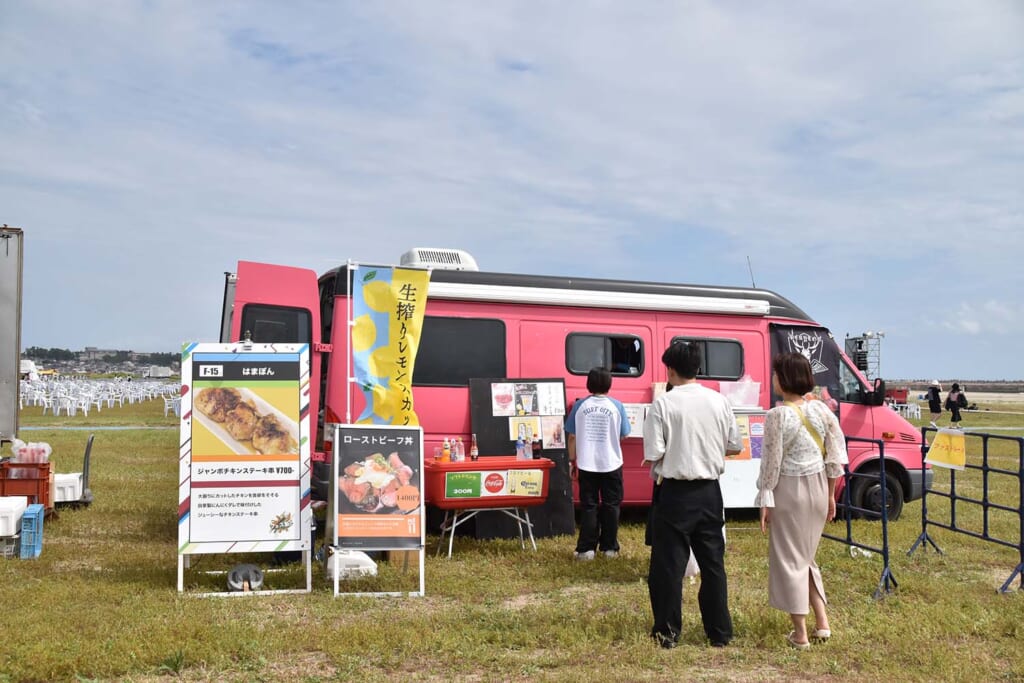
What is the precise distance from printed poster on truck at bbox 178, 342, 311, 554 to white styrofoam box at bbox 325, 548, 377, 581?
0.33 meters

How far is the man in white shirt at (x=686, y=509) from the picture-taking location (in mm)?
5270

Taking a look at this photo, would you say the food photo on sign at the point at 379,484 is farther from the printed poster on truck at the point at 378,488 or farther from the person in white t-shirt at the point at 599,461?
the person in white t-shirt at the point at 599,461

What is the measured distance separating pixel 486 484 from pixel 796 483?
3270 millimetres

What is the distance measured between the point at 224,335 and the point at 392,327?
8.36 ft

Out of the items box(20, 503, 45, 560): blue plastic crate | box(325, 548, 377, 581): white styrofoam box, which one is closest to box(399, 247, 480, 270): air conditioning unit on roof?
box(325, 548, 377, 581): white styrofoam box

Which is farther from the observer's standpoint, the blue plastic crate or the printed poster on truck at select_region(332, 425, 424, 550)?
the blue plastic crate

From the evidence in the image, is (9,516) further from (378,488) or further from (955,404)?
(955,404)

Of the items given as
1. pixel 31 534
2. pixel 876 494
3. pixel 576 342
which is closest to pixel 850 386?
pixel 876 494

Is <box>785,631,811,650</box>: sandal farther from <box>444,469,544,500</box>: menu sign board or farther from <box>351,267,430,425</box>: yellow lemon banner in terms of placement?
<box>351,267,430,425</box>: yellow lemon banner

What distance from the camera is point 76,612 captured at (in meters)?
5.71

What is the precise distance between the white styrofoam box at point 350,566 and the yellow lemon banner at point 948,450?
4.81 m

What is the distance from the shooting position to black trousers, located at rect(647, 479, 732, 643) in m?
5.27

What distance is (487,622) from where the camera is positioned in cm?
572

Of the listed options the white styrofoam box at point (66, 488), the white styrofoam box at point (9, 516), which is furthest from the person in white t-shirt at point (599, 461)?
the white styrofoam box at point (66, 488)
